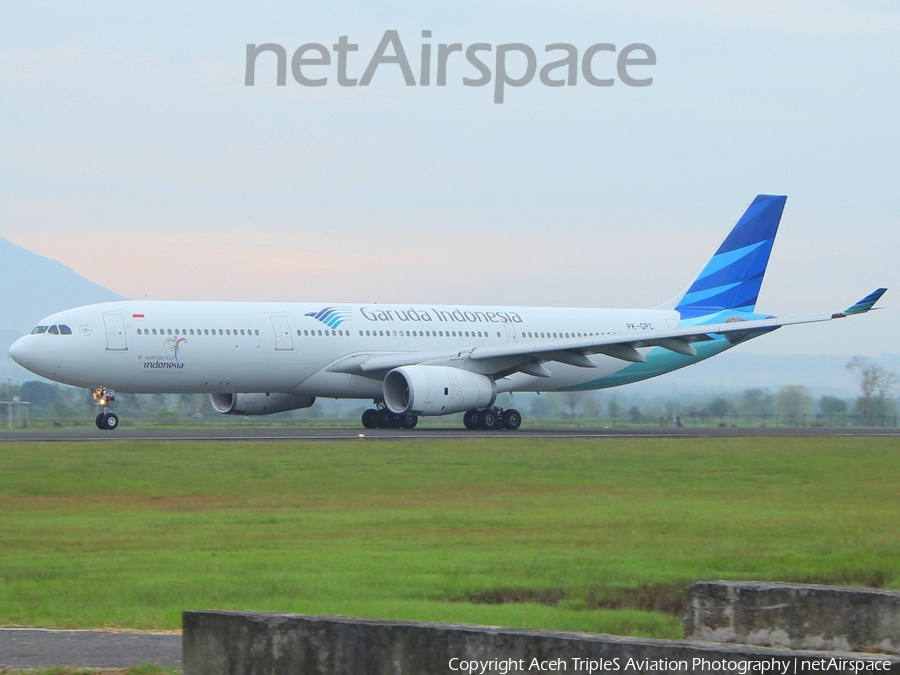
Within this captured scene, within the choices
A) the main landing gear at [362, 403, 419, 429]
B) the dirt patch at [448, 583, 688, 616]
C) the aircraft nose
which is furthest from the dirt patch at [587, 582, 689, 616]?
the main landing gear at [362, 403, 419, 429]

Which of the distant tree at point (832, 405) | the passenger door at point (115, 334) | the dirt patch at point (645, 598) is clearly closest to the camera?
the dirt patch at point (645, 598)

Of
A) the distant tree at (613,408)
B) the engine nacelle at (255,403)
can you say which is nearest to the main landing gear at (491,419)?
the engine nacelle at (255,403)

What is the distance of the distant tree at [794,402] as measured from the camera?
176 ft

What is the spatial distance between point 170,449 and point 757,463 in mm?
11980

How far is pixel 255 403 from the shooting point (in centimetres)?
3906

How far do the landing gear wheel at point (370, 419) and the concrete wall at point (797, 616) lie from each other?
30.2m

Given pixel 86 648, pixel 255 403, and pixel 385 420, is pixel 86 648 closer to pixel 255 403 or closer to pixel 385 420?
pixel 385 420

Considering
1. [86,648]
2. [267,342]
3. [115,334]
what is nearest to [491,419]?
[267,342]

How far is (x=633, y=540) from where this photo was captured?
1518 cm

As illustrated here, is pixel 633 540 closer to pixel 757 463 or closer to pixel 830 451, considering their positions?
pixel 757 463

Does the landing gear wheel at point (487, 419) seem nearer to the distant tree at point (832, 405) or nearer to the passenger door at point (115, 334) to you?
the passenger door at point (115, 334)

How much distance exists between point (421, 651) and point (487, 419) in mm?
32083

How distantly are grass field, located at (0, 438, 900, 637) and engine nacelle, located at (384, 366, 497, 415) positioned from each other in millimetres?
8116

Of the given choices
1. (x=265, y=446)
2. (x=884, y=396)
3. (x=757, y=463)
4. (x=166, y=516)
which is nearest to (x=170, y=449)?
(x=265, y=446)
